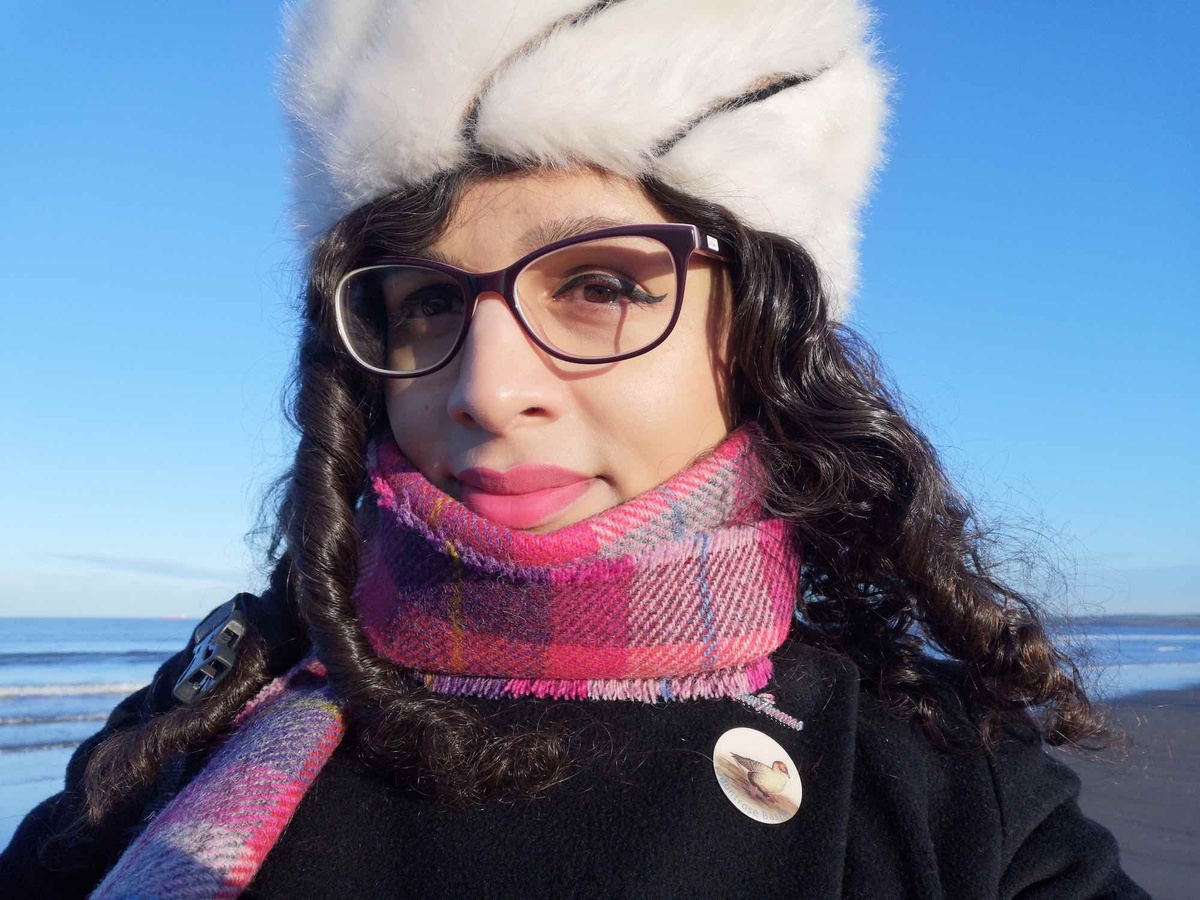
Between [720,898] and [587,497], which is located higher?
[587,497]

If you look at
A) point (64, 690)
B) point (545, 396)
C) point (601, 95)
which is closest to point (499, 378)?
point (545, 396)

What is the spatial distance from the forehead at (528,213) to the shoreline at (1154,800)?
4.95 feet

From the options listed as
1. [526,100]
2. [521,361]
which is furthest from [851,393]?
[526,100]

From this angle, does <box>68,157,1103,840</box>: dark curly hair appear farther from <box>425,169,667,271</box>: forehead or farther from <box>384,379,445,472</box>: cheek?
<box>384,379,445,472</box>: cheek

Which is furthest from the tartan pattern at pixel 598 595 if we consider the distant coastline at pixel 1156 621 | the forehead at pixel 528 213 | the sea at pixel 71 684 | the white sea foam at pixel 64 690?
the distant coastline at pixel 1156 621

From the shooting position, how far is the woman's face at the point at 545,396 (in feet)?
4.87

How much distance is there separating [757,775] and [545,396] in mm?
738

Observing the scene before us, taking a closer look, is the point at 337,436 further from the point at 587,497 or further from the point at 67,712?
the point at 67,712

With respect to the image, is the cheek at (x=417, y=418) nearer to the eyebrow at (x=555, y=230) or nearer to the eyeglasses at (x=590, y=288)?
the eyeglasses at (x=590, y=288)

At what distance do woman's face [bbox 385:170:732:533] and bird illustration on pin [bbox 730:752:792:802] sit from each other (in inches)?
19.9

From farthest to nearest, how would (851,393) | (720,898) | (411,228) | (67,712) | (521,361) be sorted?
(67,712) < (851,393) < (411,228) < (521,361) < (720,898)

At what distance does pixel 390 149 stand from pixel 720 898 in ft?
4.72

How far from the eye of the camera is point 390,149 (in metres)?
1.64

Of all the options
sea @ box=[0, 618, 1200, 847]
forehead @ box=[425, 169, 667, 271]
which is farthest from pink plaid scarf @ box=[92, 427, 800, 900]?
sea @ box=[0, 618, 1200, 847]
